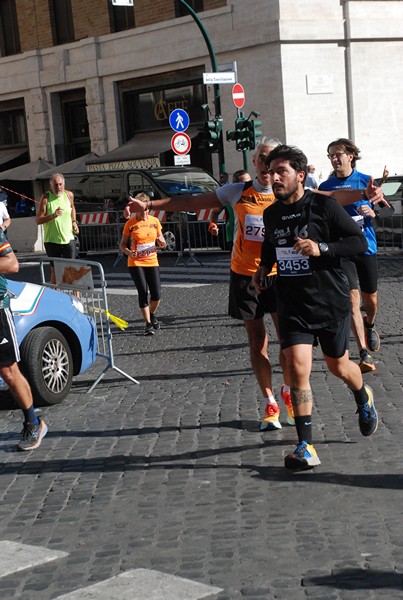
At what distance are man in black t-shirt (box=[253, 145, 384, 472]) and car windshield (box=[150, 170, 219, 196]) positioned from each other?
19057 millimetres

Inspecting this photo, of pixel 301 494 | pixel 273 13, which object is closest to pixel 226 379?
pixel 301 494

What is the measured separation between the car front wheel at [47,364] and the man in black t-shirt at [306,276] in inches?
103

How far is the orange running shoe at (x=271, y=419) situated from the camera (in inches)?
279

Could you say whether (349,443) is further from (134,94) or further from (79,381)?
(134,94)

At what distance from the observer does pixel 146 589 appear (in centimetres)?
441

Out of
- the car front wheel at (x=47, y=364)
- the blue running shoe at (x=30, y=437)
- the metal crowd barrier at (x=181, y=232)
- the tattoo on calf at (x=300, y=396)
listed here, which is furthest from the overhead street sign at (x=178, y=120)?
the tattoo on calf at (x=300, y=396)

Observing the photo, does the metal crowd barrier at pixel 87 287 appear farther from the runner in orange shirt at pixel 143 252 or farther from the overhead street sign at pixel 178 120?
the overhead street sign at pixel 178 120

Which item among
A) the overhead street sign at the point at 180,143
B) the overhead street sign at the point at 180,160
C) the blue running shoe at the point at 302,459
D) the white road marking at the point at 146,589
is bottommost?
the blue running shoe at the point at 302,459

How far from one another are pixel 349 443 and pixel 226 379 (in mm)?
2666

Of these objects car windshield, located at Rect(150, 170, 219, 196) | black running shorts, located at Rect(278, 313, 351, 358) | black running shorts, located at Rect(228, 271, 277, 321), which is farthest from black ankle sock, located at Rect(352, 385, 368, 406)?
car windshield, located at Rect(150, 170, 219, 196)

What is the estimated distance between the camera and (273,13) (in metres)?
30.8

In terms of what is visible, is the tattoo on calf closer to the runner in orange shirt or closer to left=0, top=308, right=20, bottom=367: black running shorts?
left=0, top=308, right=20, bottom=367: black running shorts

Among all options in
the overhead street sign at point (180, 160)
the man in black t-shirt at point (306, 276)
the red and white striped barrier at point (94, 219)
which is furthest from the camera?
the overhead street sign at point (180, 160)

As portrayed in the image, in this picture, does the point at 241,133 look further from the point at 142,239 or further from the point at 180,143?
the point at 142,239
